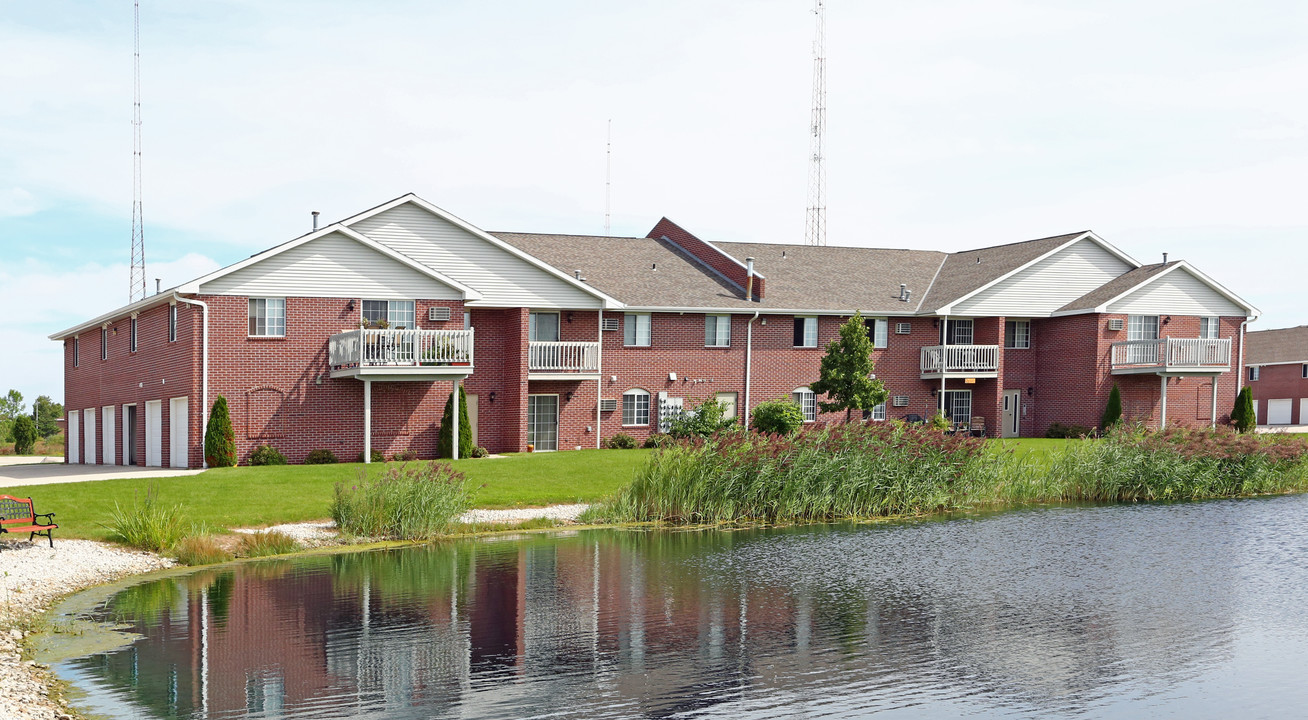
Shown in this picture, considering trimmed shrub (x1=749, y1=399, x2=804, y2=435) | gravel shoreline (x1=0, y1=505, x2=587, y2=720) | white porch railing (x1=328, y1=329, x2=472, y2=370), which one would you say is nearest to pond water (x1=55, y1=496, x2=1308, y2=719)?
gravel shoreline (x1=0, y1=505, x2=587, y2=720)

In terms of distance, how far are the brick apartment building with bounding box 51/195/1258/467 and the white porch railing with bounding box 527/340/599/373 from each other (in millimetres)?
68

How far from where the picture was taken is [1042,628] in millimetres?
14594

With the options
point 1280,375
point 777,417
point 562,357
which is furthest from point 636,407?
point 1280,375

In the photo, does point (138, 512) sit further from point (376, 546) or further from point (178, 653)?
point (178, 653)

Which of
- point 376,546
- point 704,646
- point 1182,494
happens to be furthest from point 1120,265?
point 704,646

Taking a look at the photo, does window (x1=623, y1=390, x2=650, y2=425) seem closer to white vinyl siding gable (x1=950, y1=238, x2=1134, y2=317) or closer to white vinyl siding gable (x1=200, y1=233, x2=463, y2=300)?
white vinyl siding gable (x1=200, y1=233, x2=463, y2=300)

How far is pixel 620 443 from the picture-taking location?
40.1m

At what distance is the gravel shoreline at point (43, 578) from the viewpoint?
10797 mm

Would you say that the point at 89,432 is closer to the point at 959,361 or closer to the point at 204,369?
the point at 204,369

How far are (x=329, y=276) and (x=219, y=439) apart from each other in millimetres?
5692

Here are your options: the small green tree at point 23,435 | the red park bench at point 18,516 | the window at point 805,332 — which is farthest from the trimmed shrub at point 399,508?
the small green tree at point 23,435

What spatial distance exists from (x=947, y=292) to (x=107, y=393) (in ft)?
106

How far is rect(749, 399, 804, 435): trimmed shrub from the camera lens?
124 ft

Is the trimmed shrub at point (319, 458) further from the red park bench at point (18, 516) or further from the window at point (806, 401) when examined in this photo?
the window at point (806, 401)
